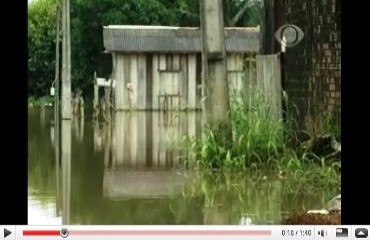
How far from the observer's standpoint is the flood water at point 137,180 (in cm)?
188

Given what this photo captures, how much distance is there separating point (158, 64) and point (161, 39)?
2.3 inches

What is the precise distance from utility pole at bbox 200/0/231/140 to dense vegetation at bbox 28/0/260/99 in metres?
0.02

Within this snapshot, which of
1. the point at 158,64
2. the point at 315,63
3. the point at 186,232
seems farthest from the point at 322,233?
the point at 158,64

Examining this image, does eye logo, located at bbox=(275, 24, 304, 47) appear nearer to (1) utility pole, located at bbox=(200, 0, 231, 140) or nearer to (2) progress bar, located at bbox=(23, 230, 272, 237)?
(1) utility pole, located at bbox=(200, 0, 231, 140)

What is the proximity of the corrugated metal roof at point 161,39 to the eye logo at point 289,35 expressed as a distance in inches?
2.2

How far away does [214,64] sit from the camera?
203cm

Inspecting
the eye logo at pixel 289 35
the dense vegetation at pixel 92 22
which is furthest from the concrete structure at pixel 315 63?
the dense vegetation at pixel 92 22

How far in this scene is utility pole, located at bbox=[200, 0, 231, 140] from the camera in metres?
2.00

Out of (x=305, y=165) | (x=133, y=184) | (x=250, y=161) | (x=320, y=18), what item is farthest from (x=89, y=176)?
(x=320, y=18)

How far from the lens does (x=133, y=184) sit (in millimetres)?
2035

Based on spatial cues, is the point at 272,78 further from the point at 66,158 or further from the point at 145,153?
the point at 66,158

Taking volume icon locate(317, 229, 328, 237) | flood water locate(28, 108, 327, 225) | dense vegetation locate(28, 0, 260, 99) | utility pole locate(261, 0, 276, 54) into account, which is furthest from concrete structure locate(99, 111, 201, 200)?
volume icon locate(317, 229, 328, 237)

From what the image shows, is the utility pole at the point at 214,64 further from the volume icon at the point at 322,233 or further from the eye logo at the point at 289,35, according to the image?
the volume icon at the point at 322,233
